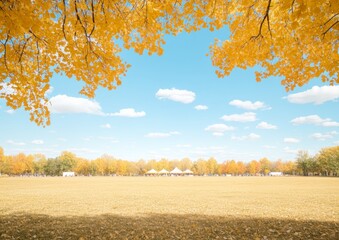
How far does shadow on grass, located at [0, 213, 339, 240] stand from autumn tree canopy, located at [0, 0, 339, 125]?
11.2 ft

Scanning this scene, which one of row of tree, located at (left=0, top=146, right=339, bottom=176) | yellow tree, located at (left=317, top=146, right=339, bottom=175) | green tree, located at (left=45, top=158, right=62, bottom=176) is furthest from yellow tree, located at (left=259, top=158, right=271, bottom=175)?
green tree, located at (left=45, top=158, right=62, bottom=176)

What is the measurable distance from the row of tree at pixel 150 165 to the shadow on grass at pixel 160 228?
4287 inches

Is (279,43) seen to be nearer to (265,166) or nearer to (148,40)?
(148,40)

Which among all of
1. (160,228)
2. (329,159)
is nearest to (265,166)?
(329,159)

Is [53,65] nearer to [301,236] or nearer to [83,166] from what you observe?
[301,236]

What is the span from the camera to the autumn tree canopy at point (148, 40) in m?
5.70

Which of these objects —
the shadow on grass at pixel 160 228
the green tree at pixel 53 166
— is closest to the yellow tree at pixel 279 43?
the shadow on grass at pixel 160 228

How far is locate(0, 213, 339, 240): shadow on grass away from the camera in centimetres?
707

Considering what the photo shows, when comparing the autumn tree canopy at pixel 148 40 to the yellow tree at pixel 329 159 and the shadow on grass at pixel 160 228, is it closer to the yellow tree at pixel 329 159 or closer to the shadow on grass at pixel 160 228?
the shadow on grass at pixel 160 228

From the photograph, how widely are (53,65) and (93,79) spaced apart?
1524 mm

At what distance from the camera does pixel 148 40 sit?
6.35 m

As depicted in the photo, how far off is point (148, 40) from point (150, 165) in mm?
155404

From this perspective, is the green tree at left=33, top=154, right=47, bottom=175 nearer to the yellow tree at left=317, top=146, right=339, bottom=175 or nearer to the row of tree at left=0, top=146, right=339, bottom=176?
the row of tree at left=0, top=146, right=339, bottom=176

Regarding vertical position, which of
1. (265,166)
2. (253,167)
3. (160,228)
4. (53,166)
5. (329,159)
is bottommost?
(53,166)
